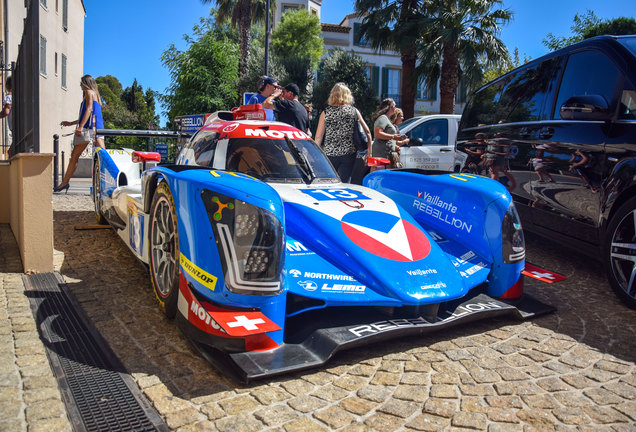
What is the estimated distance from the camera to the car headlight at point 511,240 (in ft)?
11.5

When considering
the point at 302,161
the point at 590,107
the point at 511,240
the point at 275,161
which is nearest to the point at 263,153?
the point at 275,161

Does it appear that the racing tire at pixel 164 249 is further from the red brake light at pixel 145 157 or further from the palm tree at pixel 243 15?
the palm tree at pixel 243 15

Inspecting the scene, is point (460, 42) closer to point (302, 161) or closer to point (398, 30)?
point (398, 30)

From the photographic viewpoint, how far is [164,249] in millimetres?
3199

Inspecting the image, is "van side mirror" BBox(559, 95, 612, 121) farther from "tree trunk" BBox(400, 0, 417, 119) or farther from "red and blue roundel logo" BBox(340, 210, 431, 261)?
"tree trunk" BBox(400, 0, 417, 119)

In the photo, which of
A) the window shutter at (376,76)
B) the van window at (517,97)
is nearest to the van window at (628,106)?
the van window at (517,97)

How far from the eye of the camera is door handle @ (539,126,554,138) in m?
4.57

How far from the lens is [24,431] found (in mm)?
1977

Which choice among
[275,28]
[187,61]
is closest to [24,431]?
[187,61]

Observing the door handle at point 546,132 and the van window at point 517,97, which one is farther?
the van window at point 517,97

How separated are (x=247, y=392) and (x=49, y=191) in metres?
2.75

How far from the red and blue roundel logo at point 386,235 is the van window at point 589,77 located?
78.8 inches

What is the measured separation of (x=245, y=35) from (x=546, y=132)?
23.3 meters

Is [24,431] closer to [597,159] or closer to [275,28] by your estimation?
[597,159]
